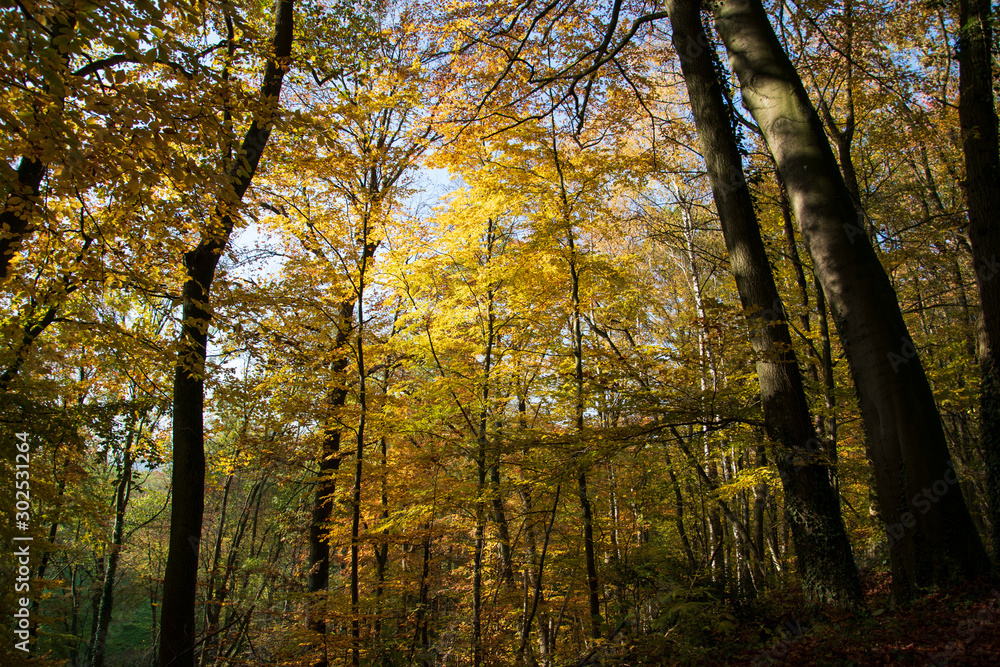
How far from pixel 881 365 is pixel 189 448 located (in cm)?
636

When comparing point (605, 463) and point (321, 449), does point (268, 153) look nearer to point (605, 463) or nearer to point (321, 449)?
point (321, 449)

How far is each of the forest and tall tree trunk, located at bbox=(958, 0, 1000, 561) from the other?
0.10 feet

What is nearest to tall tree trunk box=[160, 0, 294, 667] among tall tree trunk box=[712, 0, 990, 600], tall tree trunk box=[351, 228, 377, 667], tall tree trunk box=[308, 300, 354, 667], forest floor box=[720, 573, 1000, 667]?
tall tree trunk box=[351, 228, 377, 667]

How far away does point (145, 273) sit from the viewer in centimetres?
538

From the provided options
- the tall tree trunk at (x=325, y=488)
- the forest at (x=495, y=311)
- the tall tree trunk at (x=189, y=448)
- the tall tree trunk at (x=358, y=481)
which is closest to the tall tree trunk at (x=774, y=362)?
the forest at (x=495, y=311)

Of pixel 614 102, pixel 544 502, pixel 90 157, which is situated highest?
pixel 614 102

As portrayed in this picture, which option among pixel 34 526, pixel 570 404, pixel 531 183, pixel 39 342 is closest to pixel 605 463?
pixel 570 404

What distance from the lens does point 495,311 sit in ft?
26.7

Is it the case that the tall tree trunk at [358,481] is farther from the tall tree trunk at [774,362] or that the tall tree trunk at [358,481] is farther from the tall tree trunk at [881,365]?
the tall tree trunk at [881,365]

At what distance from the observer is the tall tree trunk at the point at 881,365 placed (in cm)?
305

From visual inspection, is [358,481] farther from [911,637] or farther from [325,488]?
[911,637]

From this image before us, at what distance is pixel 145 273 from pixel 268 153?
7.40 feet

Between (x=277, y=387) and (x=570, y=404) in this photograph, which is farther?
(x=277, y=387)

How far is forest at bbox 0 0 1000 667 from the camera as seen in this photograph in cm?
312
